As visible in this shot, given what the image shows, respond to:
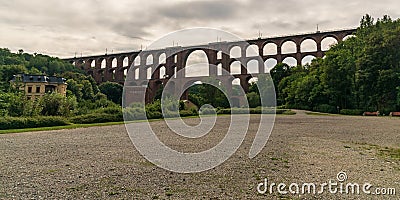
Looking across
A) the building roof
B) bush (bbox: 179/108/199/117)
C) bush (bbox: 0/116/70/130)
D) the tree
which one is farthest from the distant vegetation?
the tree

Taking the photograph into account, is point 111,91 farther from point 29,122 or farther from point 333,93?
point 29,122

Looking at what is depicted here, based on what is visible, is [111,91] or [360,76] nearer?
[360,76]

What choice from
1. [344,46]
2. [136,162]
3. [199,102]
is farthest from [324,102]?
[136,162]

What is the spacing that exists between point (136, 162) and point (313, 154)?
380 cm

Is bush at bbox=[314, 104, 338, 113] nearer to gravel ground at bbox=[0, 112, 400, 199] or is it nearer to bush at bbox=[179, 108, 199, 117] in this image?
bush at bbox=[179, 108, 199, 117]

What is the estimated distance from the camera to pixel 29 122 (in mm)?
15266

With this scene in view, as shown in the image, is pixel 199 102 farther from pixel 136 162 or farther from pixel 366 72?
pixel 136 162

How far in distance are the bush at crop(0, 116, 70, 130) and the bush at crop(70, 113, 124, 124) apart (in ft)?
4.23

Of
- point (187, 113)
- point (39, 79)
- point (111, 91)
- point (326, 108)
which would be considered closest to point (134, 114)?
point (187, 113)

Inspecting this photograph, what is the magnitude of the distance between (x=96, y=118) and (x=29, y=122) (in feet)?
14.6

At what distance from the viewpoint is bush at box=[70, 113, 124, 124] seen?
18500 mm

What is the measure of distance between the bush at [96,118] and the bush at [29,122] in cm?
129

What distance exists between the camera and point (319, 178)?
468cm

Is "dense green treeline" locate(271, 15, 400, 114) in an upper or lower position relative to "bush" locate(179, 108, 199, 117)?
upper
